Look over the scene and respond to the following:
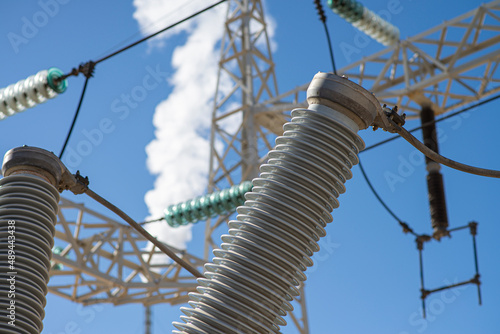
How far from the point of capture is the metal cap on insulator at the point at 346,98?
364cm

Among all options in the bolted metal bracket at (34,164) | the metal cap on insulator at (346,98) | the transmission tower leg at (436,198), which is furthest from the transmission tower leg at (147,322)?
the metal cap on insulator at (346,98)

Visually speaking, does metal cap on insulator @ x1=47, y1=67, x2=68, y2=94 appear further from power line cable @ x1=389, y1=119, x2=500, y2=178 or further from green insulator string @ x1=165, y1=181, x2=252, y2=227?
power line cable @ x1=389, y1=119, x2=500, y2=178

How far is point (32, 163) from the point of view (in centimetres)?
427

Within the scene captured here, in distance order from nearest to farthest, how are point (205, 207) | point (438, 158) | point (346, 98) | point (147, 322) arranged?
point (346, 98) → point (438, 158) → point (205, 207) → point (147, 322)

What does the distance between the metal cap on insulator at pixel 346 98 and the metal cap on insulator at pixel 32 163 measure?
147 cm

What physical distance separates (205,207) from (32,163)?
7944mm

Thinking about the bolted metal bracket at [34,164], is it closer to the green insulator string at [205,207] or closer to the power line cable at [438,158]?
the power line cable at [438,158]

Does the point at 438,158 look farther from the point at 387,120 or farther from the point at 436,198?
the point at 436,198

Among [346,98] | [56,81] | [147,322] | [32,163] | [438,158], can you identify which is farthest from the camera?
[147,322]

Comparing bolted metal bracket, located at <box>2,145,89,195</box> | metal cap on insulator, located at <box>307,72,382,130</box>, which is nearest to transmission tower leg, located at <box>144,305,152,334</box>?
bolted metal bracket, located at <box>2,145,89,195</box>

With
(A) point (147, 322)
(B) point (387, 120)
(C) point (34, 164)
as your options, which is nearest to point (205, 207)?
(C) point (34, 164)

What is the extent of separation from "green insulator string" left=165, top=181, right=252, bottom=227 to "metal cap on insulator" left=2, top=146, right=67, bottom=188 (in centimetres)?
722

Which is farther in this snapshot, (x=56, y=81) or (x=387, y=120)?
(x=56, y=81)

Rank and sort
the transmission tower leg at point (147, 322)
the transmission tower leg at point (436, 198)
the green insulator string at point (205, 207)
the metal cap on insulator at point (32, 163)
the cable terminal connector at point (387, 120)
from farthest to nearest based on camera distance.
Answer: the transmission tower leg at point (147, 322) → the green insulator string at point (205, 207) → the transmission tower leg at point (436, 198) → the metal cap on insulator at point (32, 163) → the cable terminal connector at point (387, 120)
